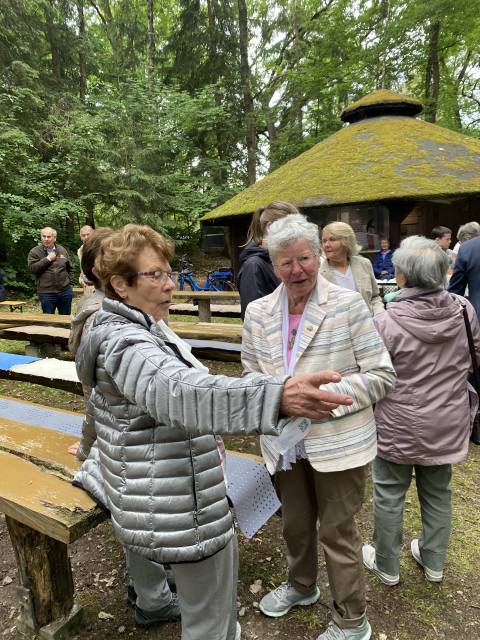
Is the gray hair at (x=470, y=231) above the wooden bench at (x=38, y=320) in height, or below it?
above

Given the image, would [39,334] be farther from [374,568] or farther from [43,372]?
[374,568]

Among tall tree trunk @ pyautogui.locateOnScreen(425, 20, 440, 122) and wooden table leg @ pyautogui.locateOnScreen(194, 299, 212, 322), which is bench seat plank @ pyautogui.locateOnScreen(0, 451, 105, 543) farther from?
tall tree trunk @ pyautogui.locateOnScreen(425, 20, 440, 122)

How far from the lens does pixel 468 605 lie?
90.4 inches

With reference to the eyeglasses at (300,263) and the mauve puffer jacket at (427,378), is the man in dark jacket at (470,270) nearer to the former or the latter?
the mauve puffer jacket at (427,378)

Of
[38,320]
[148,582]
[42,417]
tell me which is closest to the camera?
[148,582]

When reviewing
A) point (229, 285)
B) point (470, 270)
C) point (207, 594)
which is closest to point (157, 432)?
point (207, 594)

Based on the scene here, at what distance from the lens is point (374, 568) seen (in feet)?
8.18

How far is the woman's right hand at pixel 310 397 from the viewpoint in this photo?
3.71 ft

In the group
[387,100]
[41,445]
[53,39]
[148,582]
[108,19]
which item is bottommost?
[148,582]

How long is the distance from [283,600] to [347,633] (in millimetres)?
378

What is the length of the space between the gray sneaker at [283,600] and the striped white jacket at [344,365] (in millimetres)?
887

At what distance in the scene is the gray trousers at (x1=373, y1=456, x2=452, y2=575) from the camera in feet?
7.59

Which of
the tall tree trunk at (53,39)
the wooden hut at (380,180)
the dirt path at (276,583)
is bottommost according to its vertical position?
the dirt path at (276,583)

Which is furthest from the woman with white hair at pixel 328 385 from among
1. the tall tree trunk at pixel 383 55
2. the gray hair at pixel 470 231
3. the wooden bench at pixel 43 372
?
the tall tree trunk at pixel 383 55
